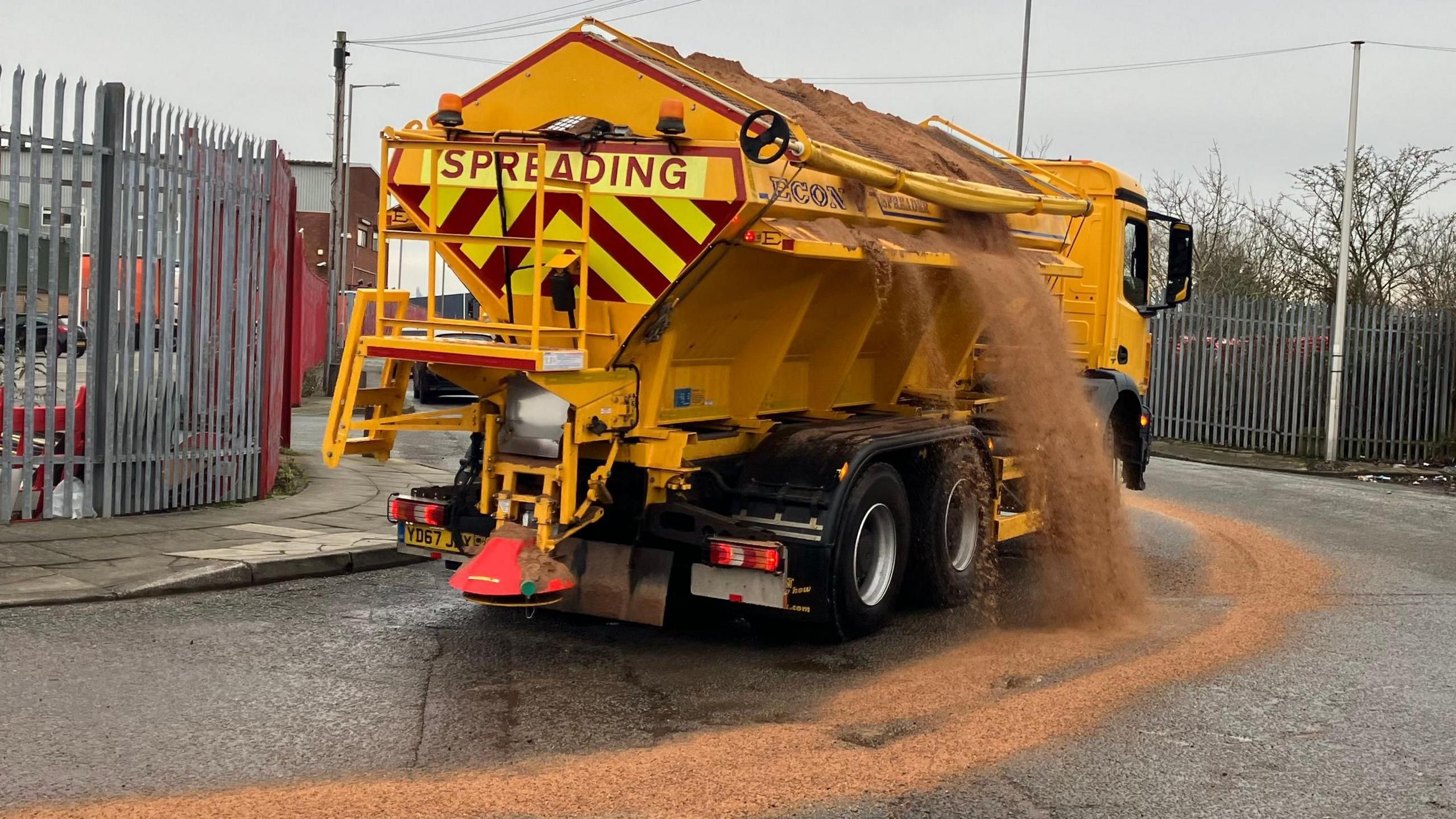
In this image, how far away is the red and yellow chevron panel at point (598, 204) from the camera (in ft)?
20.8

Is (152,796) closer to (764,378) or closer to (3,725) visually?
(3,725)

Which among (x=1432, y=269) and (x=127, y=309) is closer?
(x=127, y=309)

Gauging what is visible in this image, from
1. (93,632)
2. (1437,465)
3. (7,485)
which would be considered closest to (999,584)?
(93,632)

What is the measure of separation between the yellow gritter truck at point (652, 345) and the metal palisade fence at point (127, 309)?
271 cm

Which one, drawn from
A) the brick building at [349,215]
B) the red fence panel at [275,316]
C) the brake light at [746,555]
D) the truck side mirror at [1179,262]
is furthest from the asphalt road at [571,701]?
the brick building at [349,215]

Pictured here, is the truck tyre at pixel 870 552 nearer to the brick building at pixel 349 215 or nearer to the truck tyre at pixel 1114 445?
the truck tyre at pixel 1114 445

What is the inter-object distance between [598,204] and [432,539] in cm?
202

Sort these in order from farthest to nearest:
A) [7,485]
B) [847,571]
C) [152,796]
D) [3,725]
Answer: [7,485] < [847,571] < [3,725] < [152,796]

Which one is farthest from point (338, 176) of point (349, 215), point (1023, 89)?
point (349, 215)

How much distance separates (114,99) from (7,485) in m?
2.58

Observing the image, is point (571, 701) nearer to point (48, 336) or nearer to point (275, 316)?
point (48, 336)

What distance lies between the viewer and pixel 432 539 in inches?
284

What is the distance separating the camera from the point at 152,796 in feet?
15.0

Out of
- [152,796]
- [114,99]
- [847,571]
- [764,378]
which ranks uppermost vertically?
[114,99]
